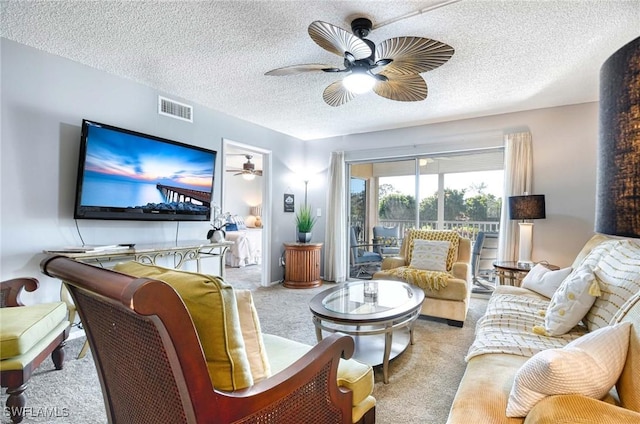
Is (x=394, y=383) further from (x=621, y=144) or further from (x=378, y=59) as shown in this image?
(x=378, y=59)

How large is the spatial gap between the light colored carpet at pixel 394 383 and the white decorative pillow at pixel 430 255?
0.66 meters

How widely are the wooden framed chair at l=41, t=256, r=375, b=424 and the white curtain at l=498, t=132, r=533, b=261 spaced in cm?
348

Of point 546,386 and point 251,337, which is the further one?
point 251,337

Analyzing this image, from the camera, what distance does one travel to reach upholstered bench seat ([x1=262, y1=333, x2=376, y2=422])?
1259 millimetres

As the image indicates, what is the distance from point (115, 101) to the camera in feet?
9.76

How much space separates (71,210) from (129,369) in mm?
2429

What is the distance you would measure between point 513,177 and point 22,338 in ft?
15.2

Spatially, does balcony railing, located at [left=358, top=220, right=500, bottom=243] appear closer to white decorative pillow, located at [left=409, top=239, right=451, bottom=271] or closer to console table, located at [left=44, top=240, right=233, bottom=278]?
white decorative pillow, located at [left=409, top=239, right=451, bottom=271]

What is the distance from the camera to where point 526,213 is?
3.35 metres

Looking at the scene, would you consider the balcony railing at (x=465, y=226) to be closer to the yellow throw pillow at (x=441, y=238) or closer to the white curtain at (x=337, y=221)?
the yellow throw pillow at (x=441, y=238)

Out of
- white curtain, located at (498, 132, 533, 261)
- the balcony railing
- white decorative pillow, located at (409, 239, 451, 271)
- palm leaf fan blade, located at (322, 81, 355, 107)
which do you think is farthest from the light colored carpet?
palm leaf fan blade, located at (322, 81, 355, 107)

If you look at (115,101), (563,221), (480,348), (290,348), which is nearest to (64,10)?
(115,101)

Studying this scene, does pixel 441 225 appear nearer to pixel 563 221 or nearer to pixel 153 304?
pixel 563 221

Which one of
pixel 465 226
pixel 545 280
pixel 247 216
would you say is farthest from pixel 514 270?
pixel 247 216
